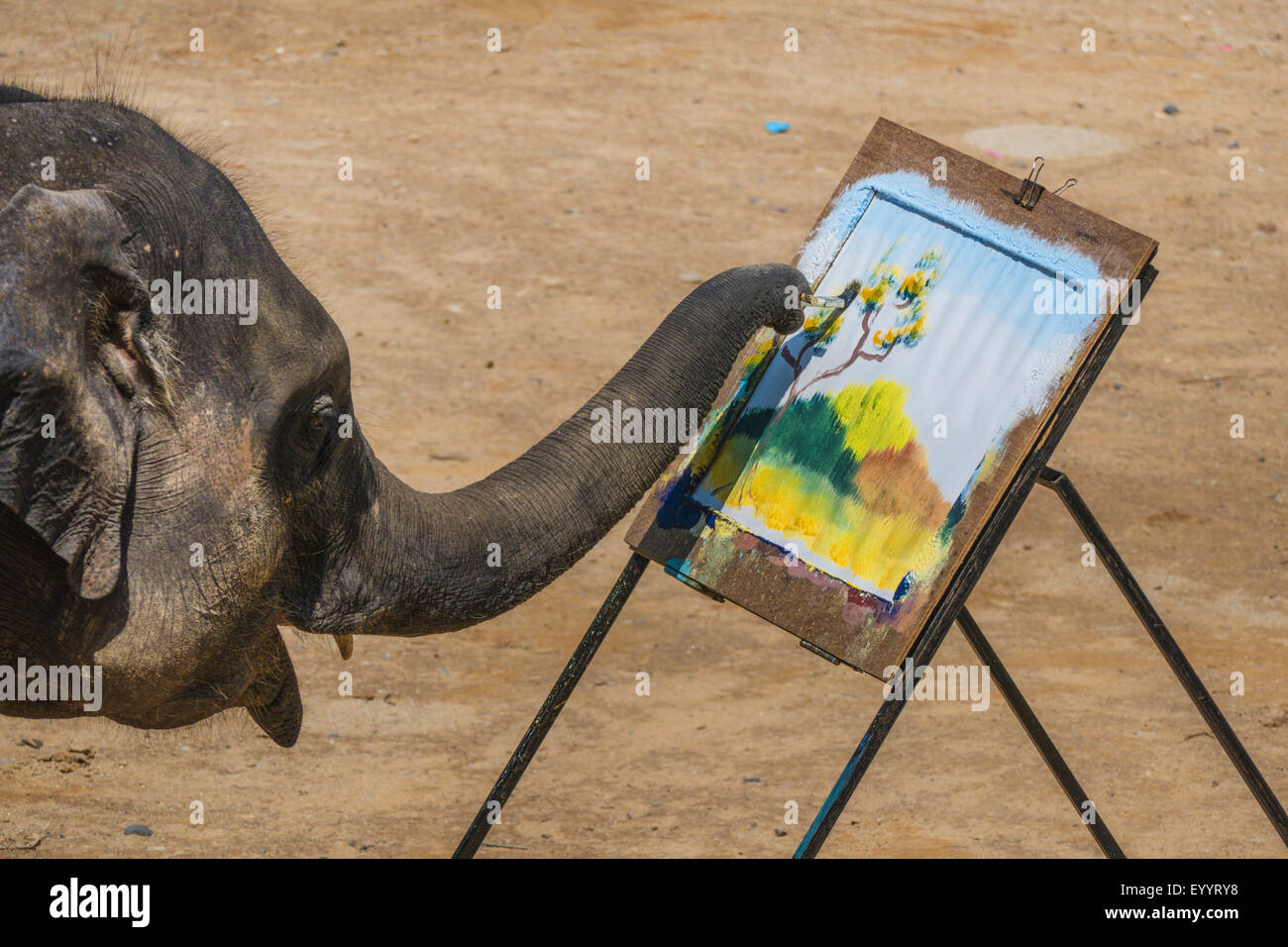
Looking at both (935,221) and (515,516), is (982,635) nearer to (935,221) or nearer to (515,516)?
(935,221)

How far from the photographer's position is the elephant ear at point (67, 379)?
96.5 inches

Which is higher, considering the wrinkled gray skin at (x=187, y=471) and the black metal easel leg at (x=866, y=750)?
the wrinkled gray skin at (x=187, y=471)

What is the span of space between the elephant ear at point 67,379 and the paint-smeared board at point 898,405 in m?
1.84

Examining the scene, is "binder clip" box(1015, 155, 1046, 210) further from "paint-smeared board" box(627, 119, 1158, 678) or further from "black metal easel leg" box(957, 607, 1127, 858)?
"black metal easel leg" box(957, 607, 1127, 858)

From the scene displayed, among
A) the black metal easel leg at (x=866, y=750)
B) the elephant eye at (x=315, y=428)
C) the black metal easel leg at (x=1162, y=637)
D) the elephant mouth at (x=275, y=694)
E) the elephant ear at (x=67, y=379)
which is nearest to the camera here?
the elephant ear at (x=67, y=379)

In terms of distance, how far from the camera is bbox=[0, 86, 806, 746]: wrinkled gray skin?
8.34 ft

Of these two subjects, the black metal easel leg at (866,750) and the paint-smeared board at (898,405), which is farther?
the paint-smeared board at (898,405)

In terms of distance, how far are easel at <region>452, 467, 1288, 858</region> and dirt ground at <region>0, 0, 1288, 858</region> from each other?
789 millimetres

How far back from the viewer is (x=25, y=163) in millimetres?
2613

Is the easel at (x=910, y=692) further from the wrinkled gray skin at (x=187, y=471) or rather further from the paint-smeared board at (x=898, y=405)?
the wrinkled gray skin at (x=187, y=471)

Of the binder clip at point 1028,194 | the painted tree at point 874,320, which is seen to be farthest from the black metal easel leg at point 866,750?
the binder clip at point 1028,194

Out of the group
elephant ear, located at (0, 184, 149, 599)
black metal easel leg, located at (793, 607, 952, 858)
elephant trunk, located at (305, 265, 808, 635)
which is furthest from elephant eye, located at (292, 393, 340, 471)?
black metal easel leg, located at (793, 607, 952, 858)

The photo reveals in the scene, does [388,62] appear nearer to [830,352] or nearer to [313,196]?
[313,196]

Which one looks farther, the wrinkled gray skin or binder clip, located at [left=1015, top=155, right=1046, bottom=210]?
binder clip, located at [left=1015, top=155, right=1046, bottom=210]
